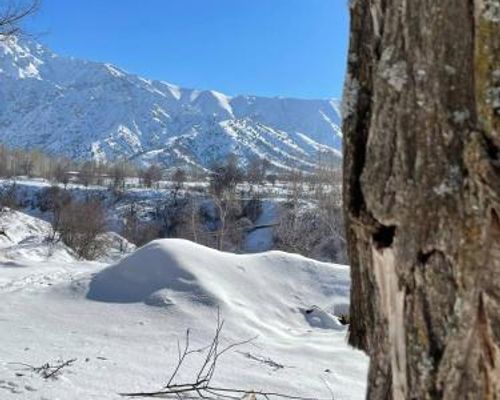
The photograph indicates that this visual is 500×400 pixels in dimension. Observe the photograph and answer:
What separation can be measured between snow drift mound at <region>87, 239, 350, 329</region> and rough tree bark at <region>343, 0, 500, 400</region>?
459cm

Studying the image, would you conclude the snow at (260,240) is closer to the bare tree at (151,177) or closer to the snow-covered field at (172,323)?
the bare tree at (151,177)

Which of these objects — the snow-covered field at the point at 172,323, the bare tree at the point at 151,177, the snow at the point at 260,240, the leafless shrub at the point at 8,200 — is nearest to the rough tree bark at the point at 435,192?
the snow-covered field at the point at 172,323

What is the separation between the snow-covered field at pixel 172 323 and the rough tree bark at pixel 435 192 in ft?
7.23

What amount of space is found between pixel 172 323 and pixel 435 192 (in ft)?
14.7

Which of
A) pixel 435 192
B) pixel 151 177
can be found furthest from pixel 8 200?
pixel 435 192

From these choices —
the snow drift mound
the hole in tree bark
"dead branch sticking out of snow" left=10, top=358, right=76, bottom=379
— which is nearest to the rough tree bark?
the hole in tree bark

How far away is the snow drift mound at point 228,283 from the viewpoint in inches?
245

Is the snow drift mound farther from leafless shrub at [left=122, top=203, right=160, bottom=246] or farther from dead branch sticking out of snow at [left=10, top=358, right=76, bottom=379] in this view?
leafless shrub at [left=122, top=203, right=160, bottom=246]

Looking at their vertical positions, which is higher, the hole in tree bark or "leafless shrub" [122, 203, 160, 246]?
the hole in tree bark

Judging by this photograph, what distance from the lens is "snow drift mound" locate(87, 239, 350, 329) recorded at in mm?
6230

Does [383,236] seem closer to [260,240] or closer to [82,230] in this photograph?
[82,230]

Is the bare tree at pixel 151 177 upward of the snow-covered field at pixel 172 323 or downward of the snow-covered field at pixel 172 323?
upward

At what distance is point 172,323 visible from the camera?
5535mm

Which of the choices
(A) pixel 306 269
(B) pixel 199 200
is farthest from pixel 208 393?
(B) pixel 199 200
